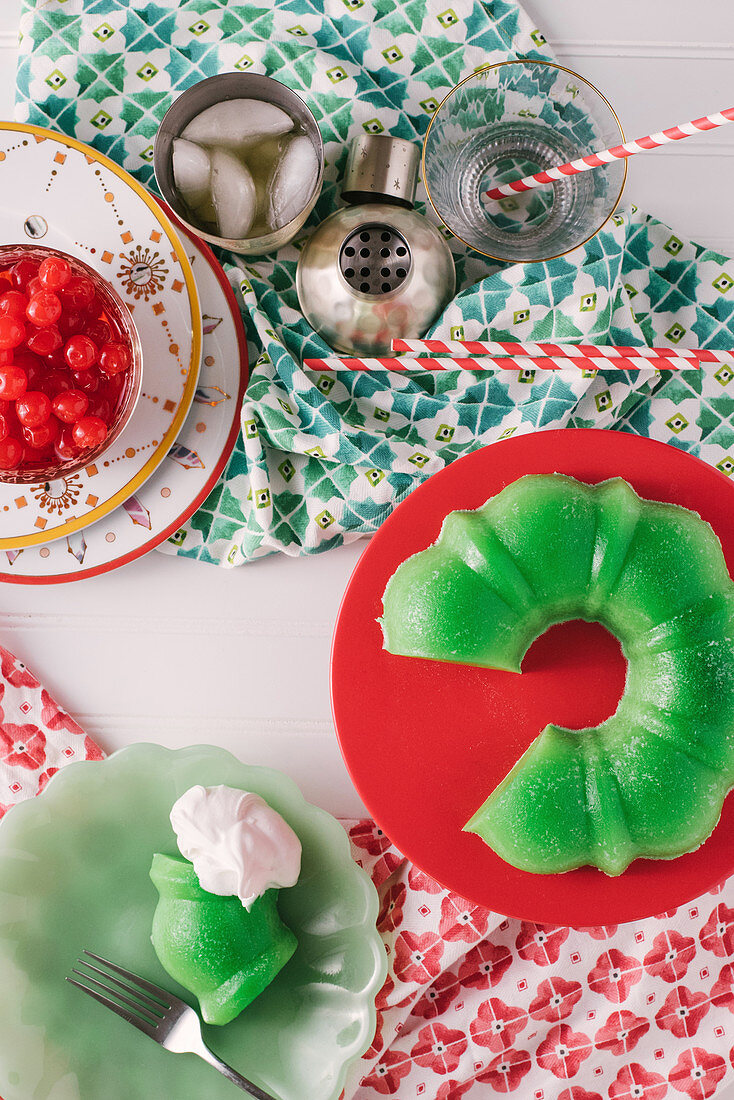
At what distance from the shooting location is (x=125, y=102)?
48.9 inches

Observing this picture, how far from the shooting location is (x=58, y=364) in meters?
1.07

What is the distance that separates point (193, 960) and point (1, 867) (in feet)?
1.03

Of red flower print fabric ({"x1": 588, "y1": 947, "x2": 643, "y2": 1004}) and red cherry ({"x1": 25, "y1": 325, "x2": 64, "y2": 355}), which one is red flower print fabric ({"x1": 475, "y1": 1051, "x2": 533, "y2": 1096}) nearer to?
red flower print fabric ({"x1": 588, "y1": 947, "x2": 643, "y2": 1004})

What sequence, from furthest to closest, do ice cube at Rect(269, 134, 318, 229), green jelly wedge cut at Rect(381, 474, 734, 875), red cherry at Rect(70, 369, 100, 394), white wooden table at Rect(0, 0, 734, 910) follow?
white wooden table at Rect(0, 0, 734, 910), ice cube at Rect(269, 134, 318, 229), red cherry at Rect(70, 369, 100, 394), green jelly wedge cut at Rect(381, 474, 734, 875)

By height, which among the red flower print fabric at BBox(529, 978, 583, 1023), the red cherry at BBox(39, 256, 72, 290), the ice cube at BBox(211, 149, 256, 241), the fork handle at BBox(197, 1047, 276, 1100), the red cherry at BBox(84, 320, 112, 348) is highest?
the ice cube at BBox(211, 149, 256, 241)

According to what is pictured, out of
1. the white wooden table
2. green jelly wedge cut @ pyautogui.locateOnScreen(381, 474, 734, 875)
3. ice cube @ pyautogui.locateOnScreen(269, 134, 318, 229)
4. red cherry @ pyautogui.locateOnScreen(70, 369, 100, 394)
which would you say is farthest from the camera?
the white wooden table

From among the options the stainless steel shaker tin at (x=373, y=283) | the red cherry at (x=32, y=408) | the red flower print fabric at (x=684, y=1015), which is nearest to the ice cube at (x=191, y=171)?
the stainless steel shaker tin at (x=373, y=283)

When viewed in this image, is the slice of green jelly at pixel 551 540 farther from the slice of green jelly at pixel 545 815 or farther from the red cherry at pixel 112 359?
the red cherry at pixel 112 359

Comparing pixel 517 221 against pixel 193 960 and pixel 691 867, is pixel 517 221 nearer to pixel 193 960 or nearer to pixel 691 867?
pixel 691 867

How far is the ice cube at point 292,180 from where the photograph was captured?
1174mm

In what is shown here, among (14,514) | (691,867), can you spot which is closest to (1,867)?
(14,514)

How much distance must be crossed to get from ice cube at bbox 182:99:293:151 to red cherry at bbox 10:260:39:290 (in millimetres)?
311

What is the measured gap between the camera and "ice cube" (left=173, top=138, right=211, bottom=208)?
118cm

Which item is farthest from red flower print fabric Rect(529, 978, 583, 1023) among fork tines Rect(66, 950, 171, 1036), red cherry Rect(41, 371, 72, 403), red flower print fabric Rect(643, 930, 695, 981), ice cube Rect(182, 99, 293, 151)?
ice cube Rect(182, 99, 293, 151)
